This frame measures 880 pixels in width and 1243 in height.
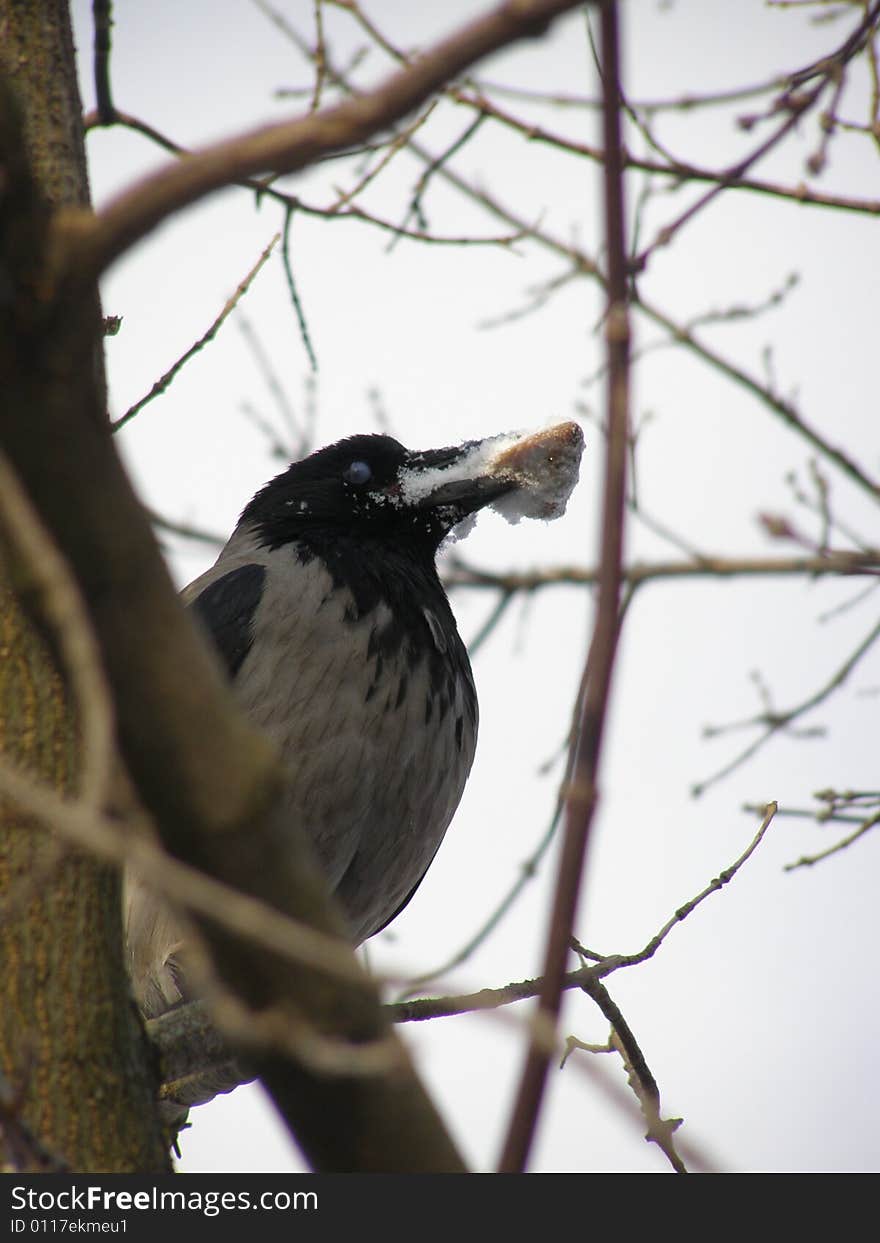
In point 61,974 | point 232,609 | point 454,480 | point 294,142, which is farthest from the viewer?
point 454,480

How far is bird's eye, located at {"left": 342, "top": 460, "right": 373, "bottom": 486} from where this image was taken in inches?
210

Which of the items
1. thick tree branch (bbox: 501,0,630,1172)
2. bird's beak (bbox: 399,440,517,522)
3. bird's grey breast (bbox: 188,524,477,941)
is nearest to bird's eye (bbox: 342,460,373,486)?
bird's beak (bbox: 399,440,517,522)

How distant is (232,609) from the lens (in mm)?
4898

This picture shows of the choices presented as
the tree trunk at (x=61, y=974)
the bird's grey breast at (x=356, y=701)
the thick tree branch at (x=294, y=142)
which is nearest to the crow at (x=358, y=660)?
the bird's grey breast at (x=356, y=701)

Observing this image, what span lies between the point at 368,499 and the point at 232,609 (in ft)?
2.38

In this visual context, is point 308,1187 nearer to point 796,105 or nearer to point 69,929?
point 69,929

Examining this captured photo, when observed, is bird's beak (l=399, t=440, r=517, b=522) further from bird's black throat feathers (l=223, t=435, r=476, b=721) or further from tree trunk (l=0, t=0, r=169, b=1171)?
tree trunk (l=0, t=0, r=169, b=1171)

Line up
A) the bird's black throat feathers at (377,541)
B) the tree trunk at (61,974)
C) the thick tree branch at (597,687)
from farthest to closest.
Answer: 1. the bird's black throat feathers at (377,541)
2. the tree trunk at (61,974)
3. the thick tree branch at (597,687)

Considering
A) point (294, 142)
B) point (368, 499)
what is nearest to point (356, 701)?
point (368, 499)

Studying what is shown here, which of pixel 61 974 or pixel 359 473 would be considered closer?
pixel 61 974

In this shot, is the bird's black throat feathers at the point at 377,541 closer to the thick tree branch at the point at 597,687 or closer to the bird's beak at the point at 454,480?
the bird's beak at the point at 454,480

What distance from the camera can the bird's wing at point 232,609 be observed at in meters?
4.79

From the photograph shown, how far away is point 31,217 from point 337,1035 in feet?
3.60

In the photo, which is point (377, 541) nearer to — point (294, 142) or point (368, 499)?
point (368, 499)
